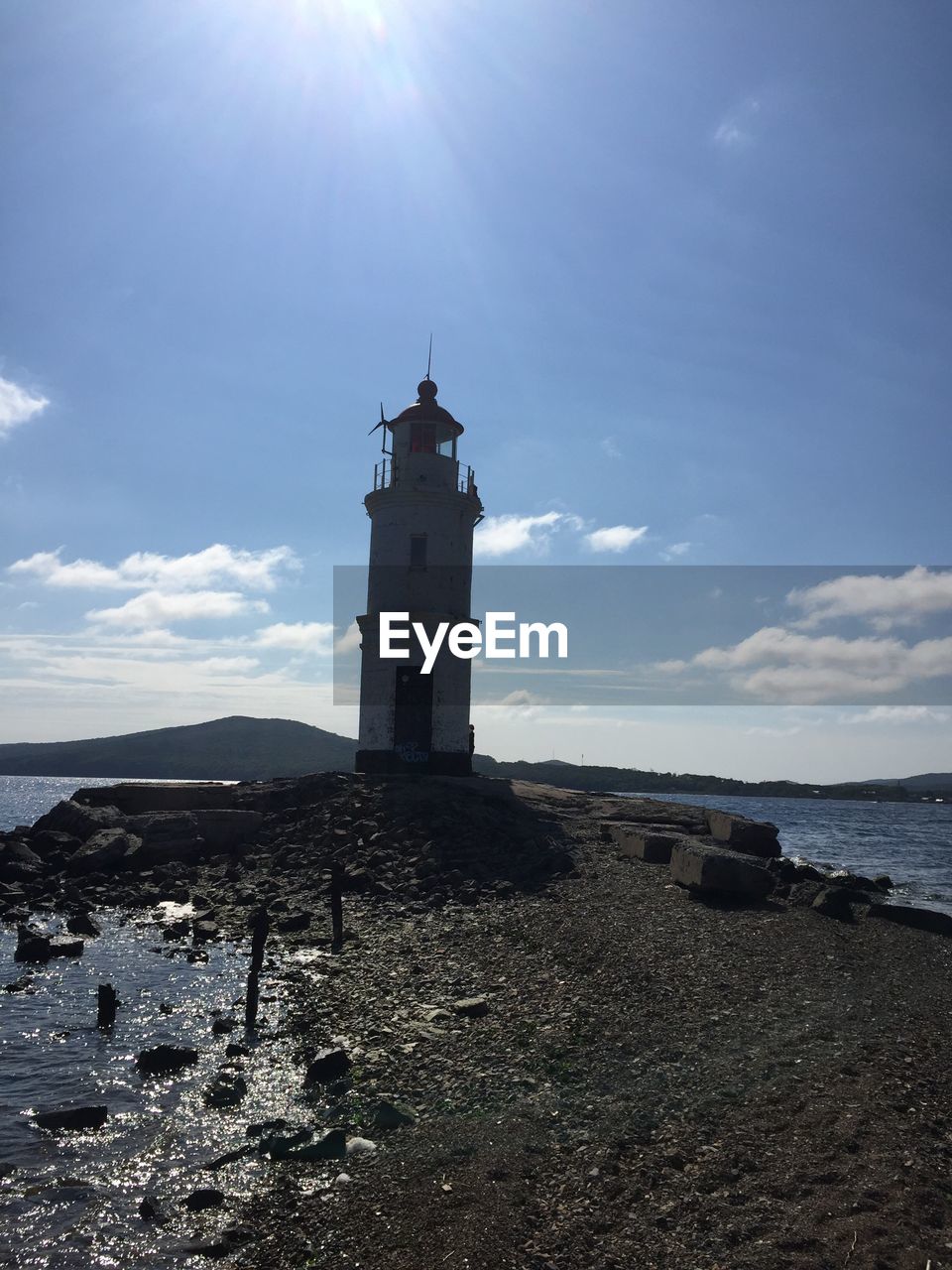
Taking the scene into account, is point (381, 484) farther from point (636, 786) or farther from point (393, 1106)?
point (636, 786)

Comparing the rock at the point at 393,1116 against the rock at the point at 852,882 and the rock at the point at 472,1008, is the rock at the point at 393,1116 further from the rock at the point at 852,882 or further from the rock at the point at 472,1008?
the rock at the point at 852,882

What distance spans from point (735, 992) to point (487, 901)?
7102 mm

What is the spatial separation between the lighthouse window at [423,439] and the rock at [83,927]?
61.0ft

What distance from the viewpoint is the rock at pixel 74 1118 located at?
352 inches

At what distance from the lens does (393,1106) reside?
8781mm

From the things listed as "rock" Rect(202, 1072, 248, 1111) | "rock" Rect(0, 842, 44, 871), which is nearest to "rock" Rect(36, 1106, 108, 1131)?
"rock" Rect(202, 1072, 248, 1111)

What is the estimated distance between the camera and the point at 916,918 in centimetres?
1702

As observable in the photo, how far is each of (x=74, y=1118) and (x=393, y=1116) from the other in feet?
11.4

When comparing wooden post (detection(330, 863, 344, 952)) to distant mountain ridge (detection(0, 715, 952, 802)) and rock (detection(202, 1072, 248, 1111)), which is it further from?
distant mountain ridge (detection(0, 715, 952, 802))

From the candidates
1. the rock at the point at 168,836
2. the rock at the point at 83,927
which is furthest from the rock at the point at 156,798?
the rock at the point at 83,927

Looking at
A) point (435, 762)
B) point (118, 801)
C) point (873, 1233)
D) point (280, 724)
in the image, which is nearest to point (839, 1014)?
point (873, 1233)

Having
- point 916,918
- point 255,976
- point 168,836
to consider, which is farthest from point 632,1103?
point 168,836

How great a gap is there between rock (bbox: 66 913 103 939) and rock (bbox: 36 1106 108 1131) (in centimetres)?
896

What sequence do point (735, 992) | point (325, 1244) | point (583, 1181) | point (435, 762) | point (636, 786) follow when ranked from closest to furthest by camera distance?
point (325, 1244), point (583, 1181), point (735, 992), point (435, 762), point (636, 786)
